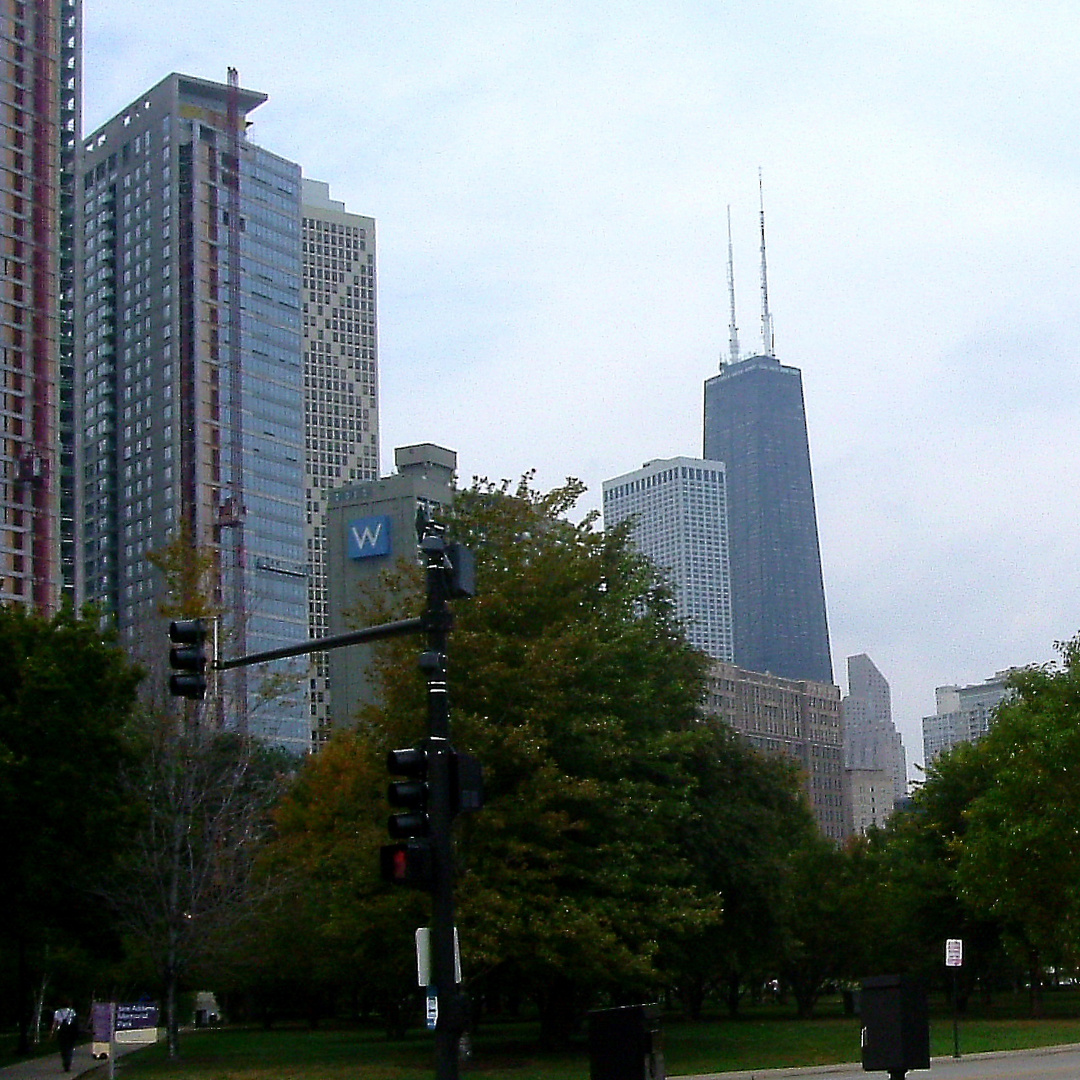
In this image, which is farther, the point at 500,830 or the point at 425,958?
the point at 500,830

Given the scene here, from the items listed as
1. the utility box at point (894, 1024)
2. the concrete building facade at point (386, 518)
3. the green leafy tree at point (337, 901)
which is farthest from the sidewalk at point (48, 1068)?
the concrete building facade at point (386, 518)

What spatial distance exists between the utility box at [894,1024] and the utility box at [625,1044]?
317cm

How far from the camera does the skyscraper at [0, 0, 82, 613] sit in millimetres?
125875

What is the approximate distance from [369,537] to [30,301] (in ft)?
134

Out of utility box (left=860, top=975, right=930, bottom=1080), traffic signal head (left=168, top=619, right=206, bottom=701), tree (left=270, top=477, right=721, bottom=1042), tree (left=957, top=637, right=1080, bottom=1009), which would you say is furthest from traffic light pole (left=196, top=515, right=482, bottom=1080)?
tree (left=957, top=637, right=1080, bottom=1009)

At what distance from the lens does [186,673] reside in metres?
18.3

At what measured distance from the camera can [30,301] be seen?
13112 centimetres

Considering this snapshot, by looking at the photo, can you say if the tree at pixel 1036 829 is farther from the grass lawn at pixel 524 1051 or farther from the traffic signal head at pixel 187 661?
the traffic signal head at pixel 187 661

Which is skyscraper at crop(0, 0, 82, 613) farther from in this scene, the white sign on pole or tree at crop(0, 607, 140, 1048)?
the white sign on pole

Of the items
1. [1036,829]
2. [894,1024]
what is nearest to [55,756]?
[894,1024]

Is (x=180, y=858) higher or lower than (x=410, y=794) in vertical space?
lower

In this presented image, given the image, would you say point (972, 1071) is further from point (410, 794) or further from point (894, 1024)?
point (410, 794)

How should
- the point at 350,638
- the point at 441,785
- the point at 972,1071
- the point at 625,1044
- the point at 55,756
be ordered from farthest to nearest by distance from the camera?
the point at 55,756
the point at 972,1071
the point at 350,638
the point at 441,785
the point at 625,1044

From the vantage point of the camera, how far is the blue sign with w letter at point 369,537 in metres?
158
